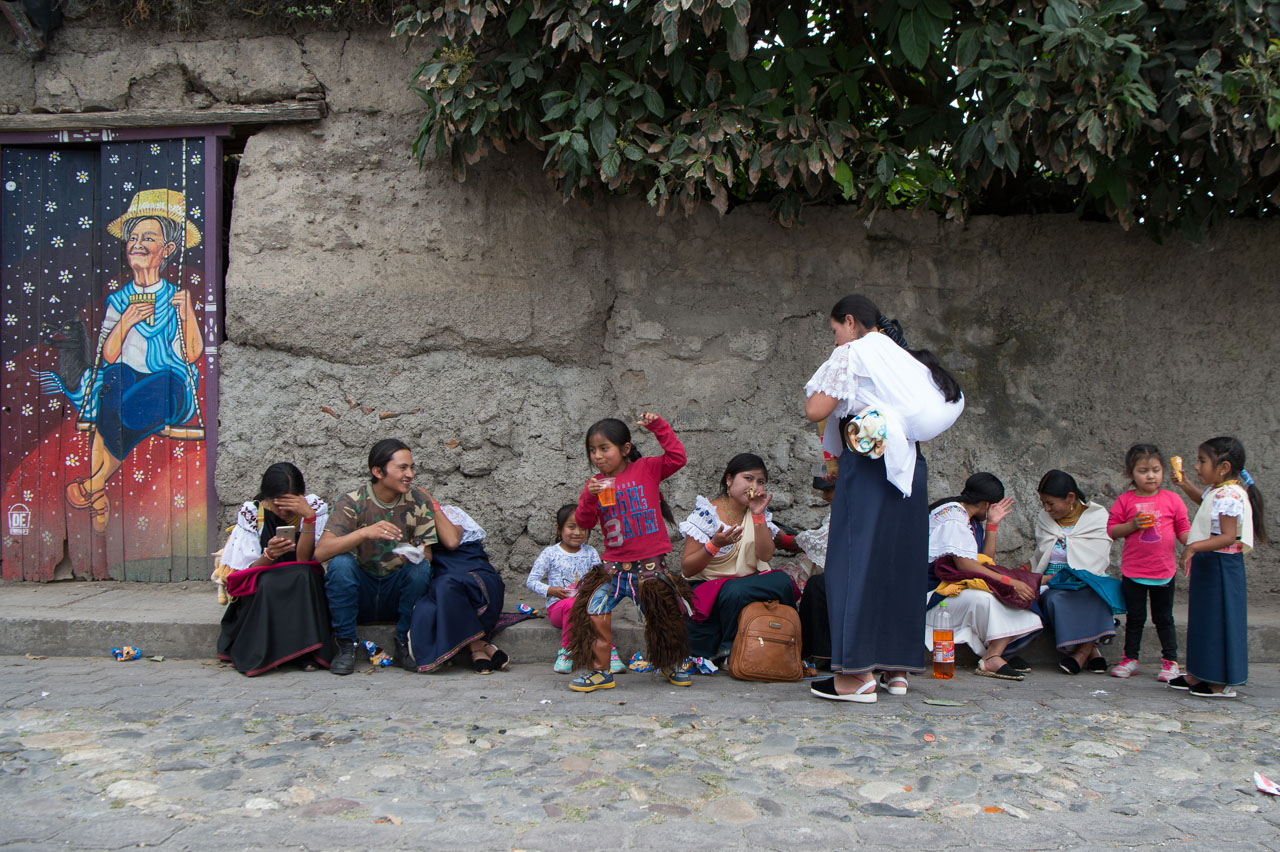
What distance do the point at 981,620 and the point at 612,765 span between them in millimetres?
2132

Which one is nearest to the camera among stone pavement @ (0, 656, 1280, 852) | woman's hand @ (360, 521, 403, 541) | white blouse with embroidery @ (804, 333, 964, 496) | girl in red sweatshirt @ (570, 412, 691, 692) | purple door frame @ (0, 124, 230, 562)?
stone pavement @ (0, 656, 1280, 852)

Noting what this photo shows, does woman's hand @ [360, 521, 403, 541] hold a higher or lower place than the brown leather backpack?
higher

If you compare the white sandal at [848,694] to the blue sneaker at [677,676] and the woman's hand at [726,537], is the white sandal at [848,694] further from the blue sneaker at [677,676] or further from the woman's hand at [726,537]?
the woman's hand at [726,537]

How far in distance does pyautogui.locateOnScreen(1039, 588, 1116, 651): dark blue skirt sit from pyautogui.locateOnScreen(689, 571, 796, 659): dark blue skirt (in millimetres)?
1191

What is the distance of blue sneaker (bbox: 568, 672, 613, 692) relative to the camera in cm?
399

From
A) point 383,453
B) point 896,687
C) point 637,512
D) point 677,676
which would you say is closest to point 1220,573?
point 896,687

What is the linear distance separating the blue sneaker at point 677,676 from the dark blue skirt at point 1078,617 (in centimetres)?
170

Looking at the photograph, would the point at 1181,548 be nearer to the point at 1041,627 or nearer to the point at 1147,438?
the point at 1147,438

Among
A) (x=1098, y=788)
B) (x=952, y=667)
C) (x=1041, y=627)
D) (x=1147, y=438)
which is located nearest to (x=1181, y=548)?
(x=1147, y=438)

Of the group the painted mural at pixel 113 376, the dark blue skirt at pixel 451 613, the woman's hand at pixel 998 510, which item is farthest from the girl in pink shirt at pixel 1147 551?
the painted mural at pixel 113 376

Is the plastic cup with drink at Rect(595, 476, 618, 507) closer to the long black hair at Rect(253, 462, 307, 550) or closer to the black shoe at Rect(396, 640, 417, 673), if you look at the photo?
the black shoe at Rect(396, 640, 417, 673)

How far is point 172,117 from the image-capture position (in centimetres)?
522

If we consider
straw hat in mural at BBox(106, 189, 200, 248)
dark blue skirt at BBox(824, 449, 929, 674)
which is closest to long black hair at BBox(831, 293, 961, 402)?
dark blue skirt at BBox(824, 449, 929, 674)

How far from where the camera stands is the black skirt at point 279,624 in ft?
14.0
